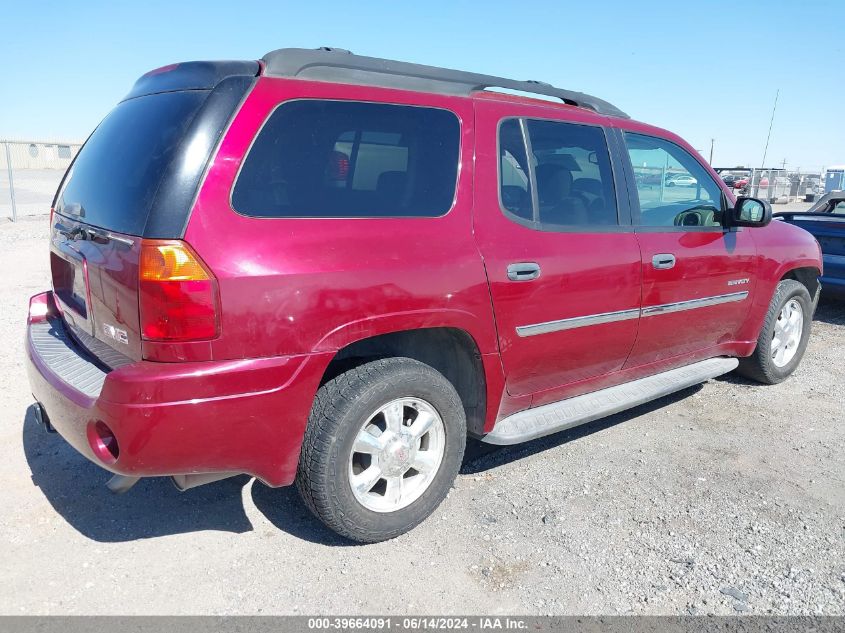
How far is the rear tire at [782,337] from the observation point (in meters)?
4.86

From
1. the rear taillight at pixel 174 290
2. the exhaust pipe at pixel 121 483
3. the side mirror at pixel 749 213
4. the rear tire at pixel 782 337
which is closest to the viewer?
the rear taillight at pixel 174 290

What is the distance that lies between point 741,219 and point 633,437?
1554 millimetres

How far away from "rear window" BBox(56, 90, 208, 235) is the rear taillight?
0.52ft

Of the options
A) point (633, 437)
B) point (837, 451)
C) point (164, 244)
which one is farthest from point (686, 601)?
point (164, 244)

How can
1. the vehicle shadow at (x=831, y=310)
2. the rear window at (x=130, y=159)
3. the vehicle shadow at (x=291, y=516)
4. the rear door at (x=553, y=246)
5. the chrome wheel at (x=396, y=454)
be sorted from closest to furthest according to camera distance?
the rear window at (x=130, y=159) → the chrome wheel at (x=396, y=454) → the vehicle shadow at (x=291, y=516) → the rear door at (x=553, y=246) → the vehicle shadow at (x=831, y=310)

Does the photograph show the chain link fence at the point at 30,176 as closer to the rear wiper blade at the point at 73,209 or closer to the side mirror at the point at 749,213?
the rear wiper blade at the point at 73,209

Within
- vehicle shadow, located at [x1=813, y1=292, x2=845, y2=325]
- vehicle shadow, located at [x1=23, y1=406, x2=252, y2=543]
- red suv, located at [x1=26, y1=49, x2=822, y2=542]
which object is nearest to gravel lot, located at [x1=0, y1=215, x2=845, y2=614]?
vehicle shadow, located at [x1=23, y1=406, x2=252, y2=543]

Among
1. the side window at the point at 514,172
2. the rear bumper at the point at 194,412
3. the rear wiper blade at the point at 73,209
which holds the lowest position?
the rear bumper at the point at 194,412

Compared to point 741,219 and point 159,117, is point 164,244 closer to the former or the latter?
point 159,117

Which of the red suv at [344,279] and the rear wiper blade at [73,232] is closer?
the red suv at [344,279]

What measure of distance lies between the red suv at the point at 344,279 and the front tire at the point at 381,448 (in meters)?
0.01

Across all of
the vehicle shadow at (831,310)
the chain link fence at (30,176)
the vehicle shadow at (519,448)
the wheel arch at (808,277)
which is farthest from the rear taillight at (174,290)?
the vehicle shadow at (831,310)

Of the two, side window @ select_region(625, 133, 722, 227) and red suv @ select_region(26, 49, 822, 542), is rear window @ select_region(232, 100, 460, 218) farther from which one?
side window @ select_region(625, 133, 722, 227)

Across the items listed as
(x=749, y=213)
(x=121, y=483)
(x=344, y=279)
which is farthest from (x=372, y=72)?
(x=749, y=213)
